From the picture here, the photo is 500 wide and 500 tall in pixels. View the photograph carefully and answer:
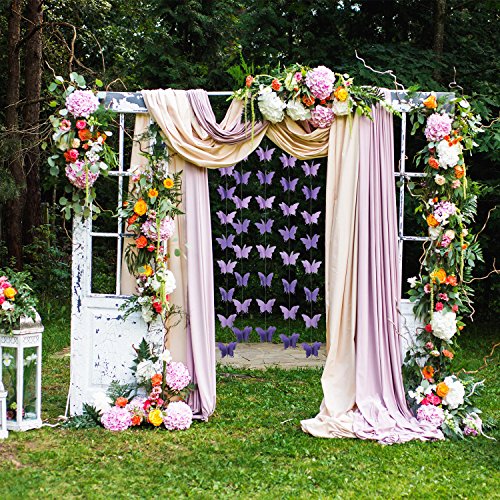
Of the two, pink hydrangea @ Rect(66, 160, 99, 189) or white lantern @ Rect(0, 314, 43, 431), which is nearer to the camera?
white lantern @ Rect(0, 314, 43, 431)

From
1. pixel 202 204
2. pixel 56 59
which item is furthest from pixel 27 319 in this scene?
pixel 56 59

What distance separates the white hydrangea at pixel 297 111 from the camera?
4.55 metres

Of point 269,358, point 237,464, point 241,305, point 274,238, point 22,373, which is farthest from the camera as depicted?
point 274,238

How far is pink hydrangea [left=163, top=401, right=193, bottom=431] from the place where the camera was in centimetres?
447

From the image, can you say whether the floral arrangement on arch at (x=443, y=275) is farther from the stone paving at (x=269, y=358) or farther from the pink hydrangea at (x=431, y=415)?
the stone paving at (x=269, y=358)

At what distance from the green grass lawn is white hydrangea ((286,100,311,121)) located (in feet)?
5.95

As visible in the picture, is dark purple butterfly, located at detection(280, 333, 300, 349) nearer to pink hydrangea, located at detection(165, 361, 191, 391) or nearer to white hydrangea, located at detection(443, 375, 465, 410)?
pink hydrangea, located at detection(165, 361, 191, 391)

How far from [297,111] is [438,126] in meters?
0.82

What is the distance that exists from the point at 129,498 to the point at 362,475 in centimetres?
112

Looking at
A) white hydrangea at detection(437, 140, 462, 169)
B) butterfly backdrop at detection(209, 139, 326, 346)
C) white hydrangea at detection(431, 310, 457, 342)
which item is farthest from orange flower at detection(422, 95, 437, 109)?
butterfly backdrop at detection(209, 139, 326, 346)

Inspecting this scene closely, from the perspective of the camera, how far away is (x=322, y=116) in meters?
4.55

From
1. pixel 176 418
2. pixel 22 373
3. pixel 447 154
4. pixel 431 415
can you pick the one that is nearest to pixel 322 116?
pixel 447 154

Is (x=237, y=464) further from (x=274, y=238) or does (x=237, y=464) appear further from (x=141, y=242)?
(x=274, y=238)

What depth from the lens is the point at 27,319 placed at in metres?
4.39
